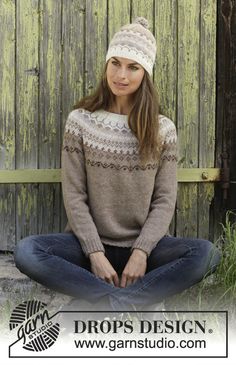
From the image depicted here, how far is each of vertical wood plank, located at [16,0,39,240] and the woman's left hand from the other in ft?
2.72

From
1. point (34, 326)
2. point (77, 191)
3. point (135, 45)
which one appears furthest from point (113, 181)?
point (34, 326)

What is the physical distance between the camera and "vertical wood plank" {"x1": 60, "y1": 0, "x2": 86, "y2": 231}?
137 inches

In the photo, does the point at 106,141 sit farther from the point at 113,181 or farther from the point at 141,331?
the point at 141,331

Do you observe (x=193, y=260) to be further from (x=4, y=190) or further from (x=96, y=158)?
(x=4, y=190)

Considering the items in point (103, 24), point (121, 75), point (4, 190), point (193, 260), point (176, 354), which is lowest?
point (176, 354)

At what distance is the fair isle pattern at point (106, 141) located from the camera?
304cm

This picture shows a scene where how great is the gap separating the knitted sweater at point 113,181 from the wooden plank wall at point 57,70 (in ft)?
1.46

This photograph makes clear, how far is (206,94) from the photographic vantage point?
143 inches

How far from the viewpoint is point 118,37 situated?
3.08 metres

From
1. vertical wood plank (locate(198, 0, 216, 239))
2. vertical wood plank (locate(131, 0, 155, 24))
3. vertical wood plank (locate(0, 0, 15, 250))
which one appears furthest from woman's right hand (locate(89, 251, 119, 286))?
vertical wood plank (locate(131, 0, 155, 24))

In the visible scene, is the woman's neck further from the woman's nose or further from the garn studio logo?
the garn studio logo

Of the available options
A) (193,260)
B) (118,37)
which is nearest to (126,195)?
(193,260)

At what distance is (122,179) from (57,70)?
80cm

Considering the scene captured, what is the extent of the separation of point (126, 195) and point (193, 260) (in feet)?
1.46
